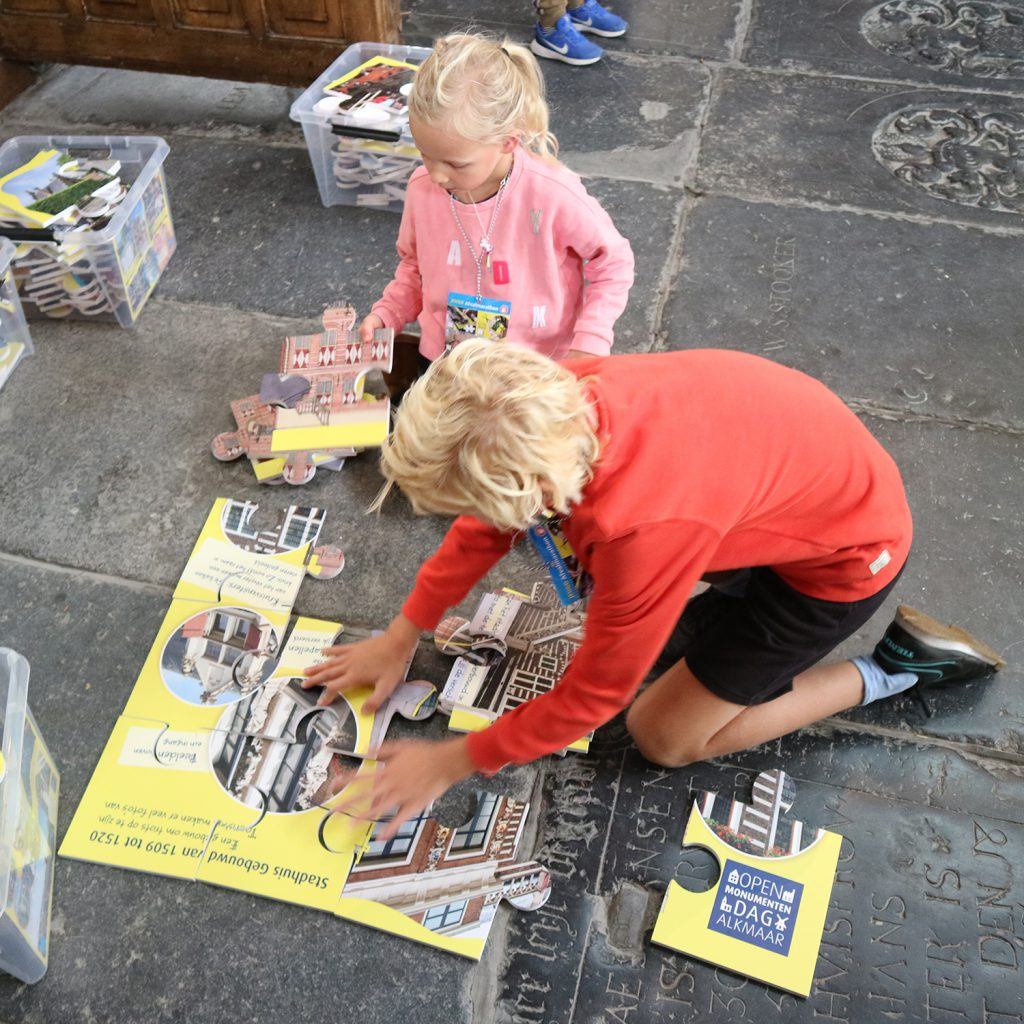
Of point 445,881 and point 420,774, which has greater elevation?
point 420,774

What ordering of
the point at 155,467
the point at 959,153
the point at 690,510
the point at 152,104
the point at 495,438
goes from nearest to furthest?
the point at 495,438
the point at 690,510
the point at 155,467
the point at 959,153
the point at 152,104

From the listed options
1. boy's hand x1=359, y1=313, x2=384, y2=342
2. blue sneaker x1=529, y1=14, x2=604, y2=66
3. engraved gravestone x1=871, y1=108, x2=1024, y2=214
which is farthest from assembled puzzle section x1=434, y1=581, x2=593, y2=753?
blue sneaker x1=529, y1=14, x2=604, y2=66

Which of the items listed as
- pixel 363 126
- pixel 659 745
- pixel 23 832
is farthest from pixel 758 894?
pixel 363 126

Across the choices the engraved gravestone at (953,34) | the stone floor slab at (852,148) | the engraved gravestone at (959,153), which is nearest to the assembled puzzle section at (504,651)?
the stone floor slab at (852,148)

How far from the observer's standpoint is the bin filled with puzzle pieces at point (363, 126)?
8.52ft

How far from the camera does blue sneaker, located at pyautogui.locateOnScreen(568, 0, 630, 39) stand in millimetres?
3406

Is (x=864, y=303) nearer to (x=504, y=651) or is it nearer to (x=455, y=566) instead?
(x=504, y=651)

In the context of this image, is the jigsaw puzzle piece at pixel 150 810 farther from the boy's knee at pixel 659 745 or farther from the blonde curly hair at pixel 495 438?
the blonde curly hair at pixel 495 438

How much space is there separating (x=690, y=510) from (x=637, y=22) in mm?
2906

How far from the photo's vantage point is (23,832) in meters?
1.48

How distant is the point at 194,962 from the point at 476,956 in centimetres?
43

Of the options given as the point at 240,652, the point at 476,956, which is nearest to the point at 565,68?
the point at 240,652

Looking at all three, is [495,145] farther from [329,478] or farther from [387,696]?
[387,696]

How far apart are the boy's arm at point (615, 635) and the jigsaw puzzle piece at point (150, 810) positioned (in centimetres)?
53
